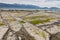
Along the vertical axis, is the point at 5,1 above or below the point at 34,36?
below

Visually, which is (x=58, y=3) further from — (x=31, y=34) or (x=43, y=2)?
(x=31, y=34)

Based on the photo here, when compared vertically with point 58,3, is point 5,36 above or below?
above

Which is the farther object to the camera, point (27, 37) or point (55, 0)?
point (55, 0)

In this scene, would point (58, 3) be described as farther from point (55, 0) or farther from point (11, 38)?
point (11, 38)

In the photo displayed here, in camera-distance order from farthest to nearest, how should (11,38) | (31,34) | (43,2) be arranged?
(43,2), (31,34), (11,38)

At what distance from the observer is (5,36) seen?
12211mm

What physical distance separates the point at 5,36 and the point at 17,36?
93 centimetres

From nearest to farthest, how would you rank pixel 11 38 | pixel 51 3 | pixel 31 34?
1. pixel 11 38
2. pixel 31 34
3. pixel 51 3

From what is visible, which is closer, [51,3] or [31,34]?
[31,34]

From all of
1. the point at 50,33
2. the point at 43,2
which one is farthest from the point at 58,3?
the point at 50,33

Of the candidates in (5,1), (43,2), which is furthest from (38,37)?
(5,1)

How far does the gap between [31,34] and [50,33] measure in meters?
1.66

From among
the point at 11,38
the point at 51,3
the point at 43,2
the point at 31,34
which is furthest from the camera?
the point at 51,3

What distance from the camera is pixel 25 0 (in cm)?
2919
